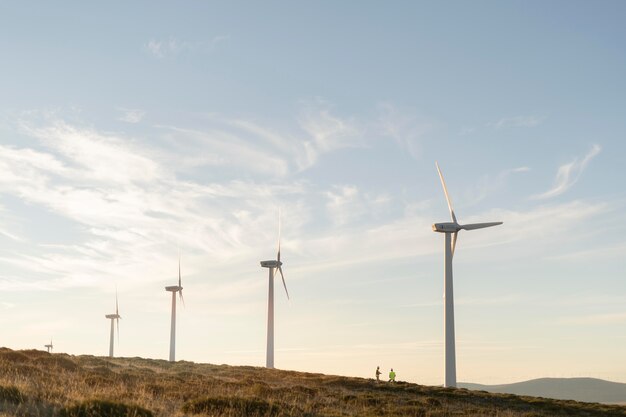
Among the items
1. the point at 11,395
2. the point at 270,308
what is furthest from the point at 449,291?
the point at 11,395

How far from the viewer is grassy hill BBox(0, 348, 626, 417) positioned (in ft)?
75.4

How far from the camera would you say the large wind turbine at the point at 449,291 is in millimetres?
72062

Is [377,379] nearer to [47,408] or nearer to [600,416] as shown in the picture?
[600,416]

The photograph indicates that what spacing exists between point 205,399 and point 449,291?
50.5 m

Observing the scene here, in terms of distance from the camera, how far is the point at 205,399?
2764 centimetres

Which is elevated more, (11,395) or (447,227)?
(447,227)

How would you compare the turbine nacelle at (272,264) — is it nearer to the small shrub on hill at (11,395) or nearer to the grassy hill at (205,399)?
the grassy hill at (205,399)

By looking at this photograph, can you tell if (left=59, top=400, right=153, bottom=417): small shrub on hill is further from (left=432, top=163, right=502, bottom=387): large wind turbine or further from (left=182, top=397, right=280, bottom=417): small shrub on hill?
(left=432, top=163, right=502, bottom=387): large wind turbine

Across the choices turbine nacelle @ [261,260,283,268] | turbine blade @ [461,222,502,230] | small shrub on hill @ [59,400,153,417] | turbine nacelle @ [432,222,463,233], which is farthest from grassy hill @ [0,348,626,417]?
turbine nacelle @ [261,260,283,268]

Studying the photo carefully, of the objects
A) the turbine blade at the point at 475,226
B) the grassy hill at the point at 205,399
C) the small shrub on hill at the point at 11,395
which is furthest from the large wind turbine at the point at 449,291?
the small shrub on hill at the point at 11,395

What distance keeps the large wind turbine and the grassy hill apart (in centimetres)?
593

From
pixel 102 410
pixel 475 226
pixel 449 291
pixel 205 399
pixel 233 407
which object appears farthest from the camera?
pixel 475 226

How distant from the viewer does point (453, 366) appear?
71.9 meters

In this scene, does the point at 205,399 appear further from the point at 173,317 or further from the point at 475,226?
the point at 173,317
